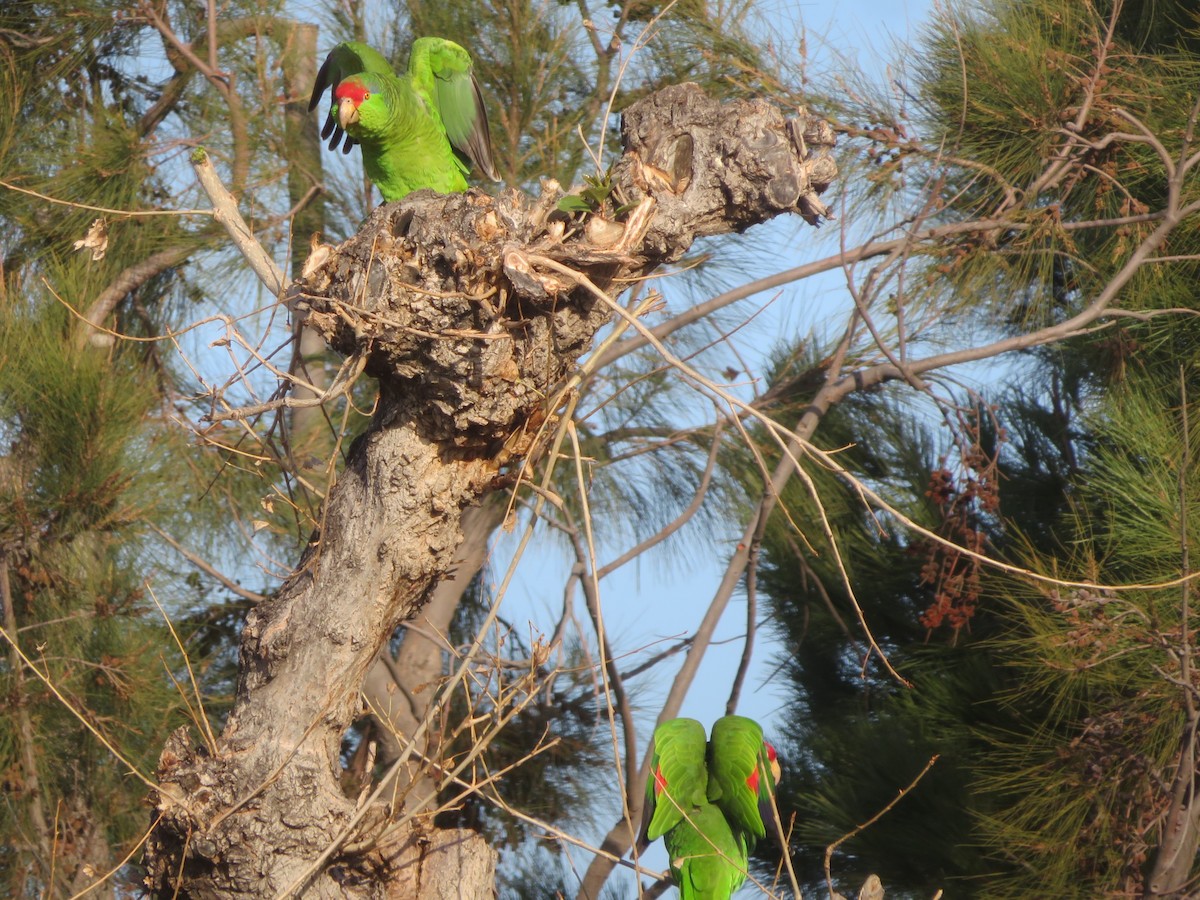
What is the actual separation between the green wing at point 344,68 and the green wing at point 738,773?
1.11m

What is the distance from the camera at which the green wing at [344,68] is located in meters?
1.85

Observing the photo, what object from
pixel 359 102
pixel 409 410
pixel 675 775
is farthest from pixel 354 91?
pixel 675 775

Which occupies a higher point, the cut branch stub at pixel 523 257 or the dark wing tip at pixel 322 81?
the dark wing tip at pixel 322 81

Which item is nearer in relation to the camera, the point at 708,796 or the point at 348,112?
the point at 708,796

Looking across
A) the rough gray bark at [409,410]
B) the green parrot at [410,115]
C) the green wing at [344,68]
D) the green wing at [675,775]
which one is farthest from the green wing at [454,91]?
the green wing at [675,775]

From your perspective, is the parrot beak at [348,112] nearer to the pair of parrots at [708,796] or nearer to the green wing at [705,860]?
the pair of parrots at [708,796]

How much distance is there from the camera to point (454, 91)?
2.04 meters

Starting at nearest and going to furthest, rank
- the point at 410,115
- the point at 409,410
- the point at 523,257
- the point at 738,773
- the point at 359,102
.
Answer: the point at 523,257
the point at 409,410
the point at 738,773
the point at 359,102
the point at 410,115

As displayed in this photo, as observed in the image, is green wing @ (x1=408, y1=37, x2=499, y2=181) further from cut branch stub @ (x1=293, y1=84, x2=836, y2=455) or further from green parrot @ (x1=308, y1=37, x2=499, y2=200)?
cut branch stub @ (x1=293, y1=84, x2=836, y2=455)

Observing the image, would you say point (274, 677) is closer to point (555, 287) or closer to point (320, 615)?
point (320, 615)

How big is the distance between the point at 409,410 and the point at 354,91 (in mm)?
814

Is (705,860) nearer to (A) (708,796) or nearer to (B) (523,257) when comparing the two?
(A) (708,796)

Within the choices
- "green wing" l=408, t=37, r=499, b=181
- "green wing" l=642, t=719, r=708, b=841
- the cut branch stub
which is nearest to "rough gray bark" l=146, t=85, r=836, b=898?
the cut branch stub

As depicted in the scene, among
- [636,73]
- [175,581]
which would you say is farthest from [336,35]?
[175,581]
